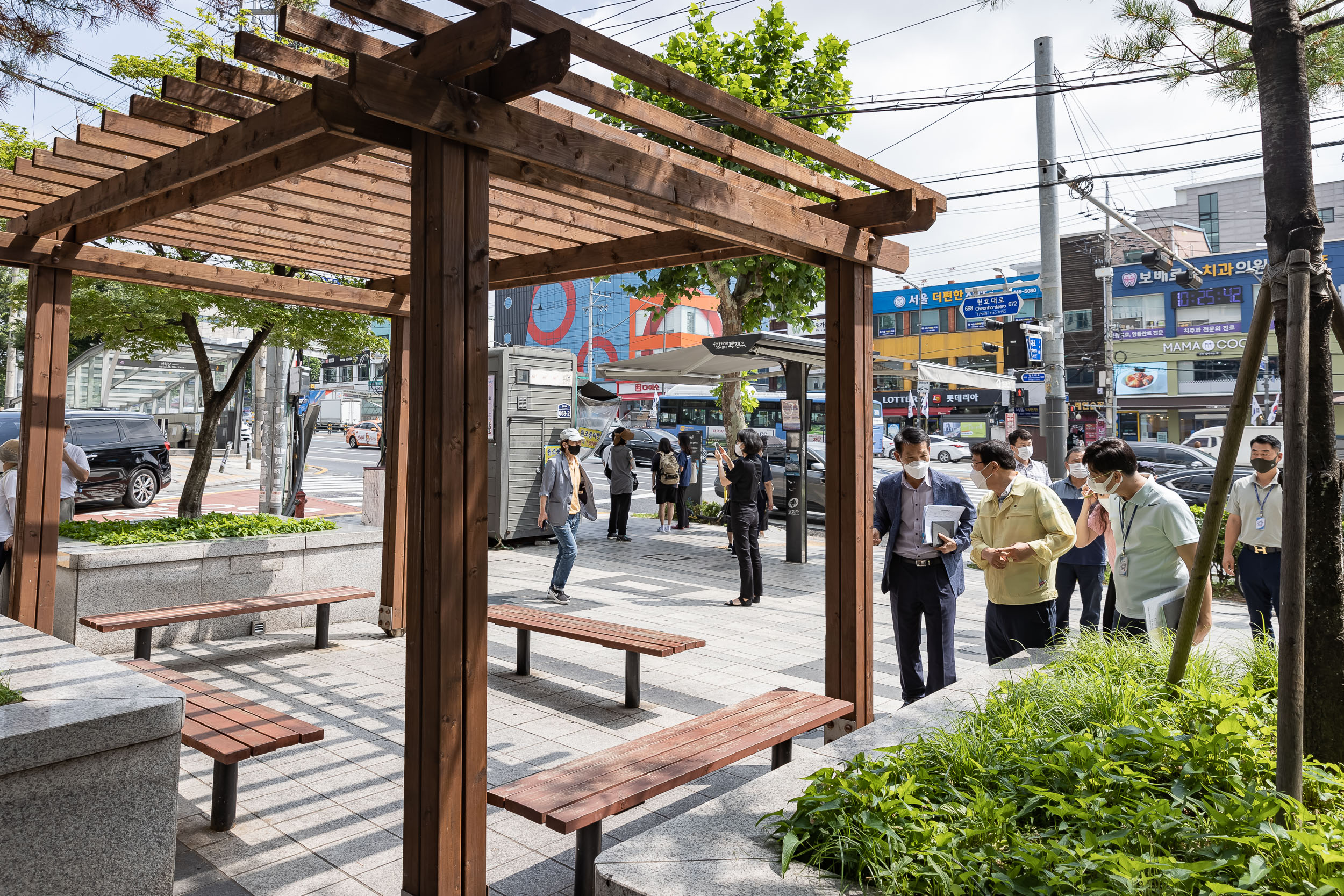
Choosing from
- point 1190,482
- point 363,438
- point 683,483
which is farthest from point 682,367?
point 363,438

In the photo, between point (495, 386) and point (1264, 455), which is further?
point (495, 386)

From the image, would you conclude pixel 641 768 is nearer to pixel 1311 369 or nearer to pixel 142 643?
pixel 1311 369

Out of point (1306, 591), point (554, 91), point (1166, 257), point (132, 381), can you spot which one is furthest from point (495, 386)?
point (132, 381)

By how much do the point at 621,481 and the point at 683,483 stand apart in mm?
1944

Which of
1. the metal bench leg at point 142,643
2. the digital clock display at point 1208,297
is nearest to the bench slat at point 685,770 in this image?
the metal bench leg at point 142,643

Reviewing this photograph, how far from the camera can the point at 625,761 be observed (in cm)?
368

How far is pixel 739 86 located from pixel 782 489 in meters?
8.26

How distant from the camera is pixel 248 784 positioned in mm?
4535

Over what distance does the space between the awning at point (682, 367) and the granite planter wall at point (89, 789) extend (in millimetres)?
10328

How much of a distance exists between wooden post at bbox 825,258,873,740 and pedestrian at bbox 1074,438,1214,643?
133 cm

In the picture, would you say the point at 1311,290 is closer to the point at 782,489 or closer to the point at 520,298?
the point at 782,489

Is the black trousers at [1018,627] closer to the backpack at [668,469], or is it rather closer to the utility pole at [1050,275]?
the utility pole at [1050,275]

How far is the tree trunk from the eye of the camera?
10.3 ft

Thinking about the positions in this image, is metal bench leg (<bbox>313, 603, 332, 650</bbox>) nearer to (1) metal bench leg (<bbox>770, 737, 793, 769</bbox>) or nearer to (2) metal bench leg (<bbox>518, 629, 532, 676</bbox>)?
(2) metal bench leg (<bbox>518, 629, 532, 676</bbox>)
